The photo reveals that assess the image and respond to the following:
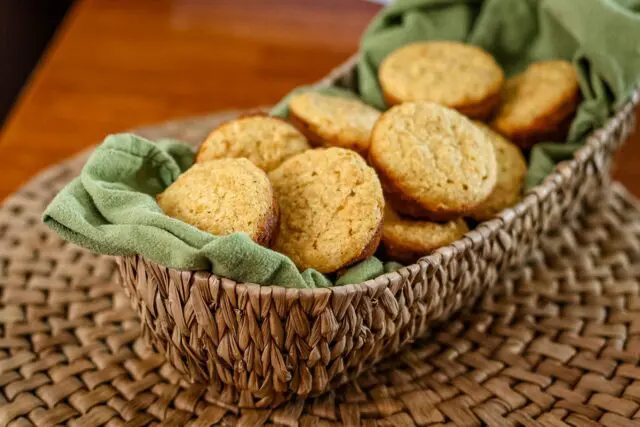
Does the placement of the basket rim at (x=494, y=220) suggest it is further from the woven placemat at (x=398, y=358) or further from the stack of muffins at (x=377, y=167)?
the woven placemat at (x=398, y=358)

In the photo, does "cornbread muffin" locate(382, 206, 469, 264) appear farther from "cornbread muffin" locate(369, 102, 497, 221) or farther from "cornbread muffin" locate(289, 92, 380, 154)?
"cornbread muffin" locate(289, 92, 380, 154)

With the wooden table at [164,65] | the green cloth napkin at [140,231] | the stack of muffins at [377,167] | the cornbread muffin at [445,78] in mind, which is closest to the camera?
the green cloth napkin at [140,231]

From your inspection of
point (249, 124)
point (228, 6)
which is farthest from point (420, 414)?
point (228, 6)

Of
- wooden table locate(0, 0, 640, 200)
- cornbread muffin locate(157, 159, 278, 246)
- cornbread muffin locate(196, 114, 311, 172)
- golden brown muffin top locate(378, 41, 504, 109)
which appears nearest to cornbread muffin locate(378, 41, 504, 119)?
golden brown muffin top locate(378, 41, 504, 109)

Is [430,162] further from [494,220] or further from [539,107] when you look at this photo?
[539,107]

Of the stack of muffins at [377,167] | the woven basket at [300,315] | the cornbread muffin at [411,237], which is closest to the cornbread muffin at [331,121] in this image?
the stack of muffins at [377,167]

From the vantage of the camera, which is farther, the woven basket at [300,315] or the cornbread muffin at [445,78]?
the cornbread muffin at [445,78]

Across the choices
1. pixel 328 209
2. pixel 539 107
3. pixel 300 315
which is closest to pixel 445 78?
pixel 539 107
